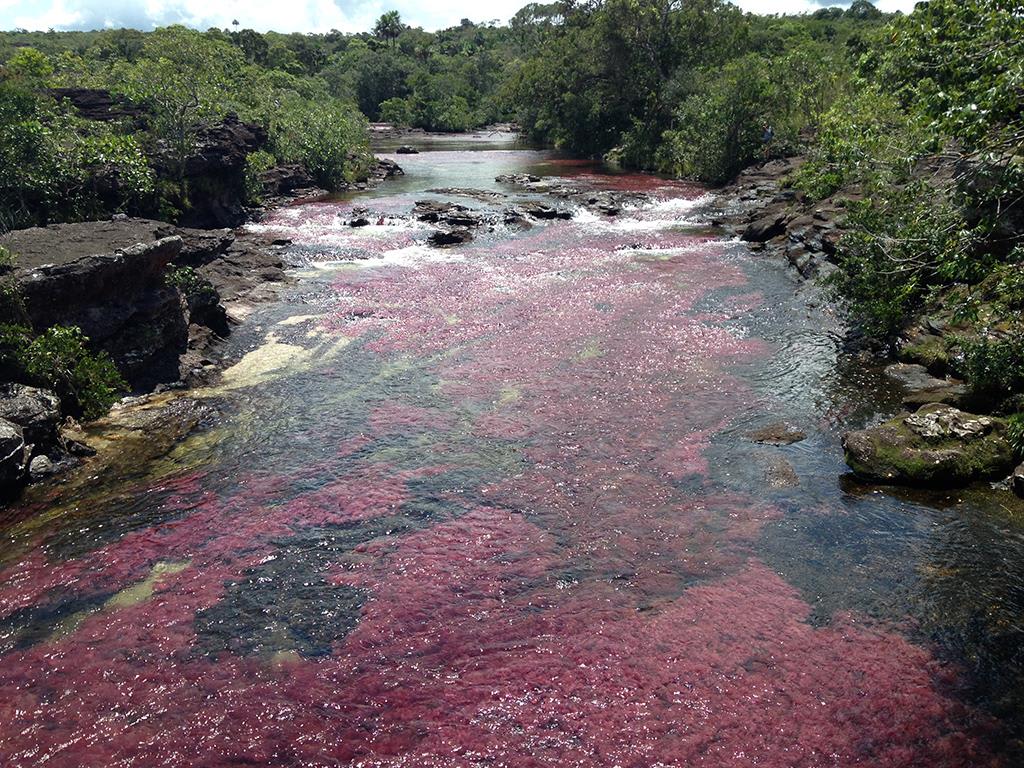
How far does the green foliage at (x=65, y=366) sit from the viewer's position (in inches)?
490

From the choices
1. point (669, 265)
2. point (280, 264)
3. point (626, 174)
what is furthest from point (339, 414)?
point (626, 174)

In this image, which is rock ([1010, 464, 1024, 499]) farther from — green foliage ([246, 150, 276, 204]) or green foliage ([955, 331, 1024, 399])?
green foliage ([246, 150, 276, 204])

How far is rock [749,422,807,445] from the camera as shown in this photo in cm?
1255

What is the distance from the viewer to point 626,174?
48312mm

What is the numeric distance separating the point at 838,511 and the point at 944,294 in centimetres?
904

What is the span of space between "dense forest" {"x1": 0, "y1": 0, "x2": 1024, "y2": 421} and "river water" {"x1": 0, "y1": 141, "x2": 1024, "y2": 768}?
11.1ft

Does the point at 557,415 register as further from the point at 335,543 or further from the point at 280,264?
the point at 280,264

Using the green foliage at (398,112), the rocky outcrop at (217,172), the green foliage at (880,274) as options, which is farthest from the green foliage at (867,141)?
the green foliage at (398,112)

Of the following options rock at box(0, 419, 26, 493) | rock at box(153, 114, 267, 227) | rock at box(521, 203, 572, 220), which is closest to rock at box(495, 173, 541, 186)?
rock at box(521, 203, 572, 220)

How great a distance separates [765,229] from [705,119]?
698 inches

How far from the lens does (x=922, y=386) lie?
46.3 ft

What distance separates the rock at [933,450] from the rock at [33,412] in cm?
1322

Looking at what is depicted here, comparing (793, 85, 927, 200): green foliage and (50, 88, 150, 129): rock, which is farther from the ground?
(50, 88, 150, 129): rock

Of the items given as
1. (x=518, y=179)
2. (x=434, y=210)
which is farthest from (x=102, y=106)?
(x=518, y=179)
